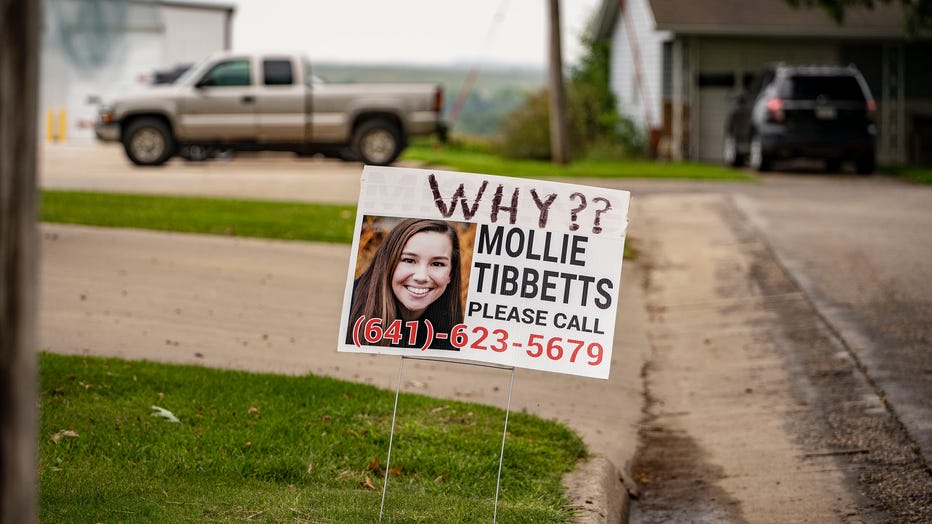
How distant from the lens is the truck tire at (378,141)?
23016mm

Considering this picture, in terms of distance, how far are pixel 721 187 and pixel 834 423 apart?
40.0 ft

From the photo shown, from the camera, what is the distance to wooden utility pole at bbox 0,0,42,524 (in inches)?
84.4

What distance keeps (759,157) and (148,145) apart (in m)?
10.9

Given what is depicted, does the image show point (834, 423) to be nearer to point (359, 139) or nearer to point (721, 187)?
point (721, 187)

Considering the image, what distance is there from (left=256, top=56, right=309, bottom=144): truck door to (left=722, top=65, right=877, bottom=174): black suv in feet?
27.0

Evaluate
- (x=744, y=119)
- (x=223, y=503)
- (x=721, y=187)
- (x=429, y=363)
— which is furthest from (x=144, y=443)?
(x=744, y=119)

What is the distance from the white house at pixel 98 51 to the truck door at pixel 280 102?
11.6 metres

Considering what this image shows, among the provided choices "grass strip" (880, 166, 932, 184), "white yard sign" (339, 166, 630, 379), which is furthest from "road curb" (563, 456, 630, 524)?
"grass strip" (880, 166, 932, 184)

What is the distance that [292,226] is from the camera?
13.9 metres

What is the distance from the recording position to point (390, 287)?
496cm

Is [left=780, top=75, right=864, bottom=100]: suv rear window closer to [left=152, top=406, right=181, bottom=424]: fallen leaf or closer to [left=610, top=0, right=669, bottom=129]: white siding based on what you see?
[left=610, top=0, right=669, bottom=129]: white siding

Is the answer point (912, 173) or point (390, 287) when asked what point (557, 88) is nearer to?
point (912, 173)

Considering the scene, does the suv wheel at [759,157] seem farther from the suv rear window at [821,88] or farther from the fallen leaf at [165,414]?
the fallen leaf at [165,414]

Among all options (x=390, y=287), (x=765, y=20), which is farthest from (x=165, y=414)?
(x=765, y=20)
